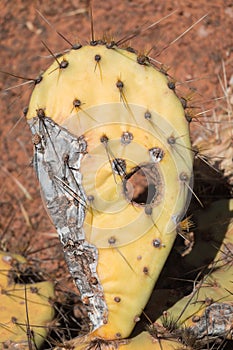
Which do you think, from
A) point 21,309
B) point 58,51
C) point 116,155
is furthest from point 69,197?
point 58,51

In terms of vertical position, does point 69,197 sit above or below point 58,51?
below

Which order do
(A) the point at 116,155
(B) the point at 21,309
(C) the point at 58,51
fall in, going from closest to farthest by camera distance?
(A) the point at 116,155, (B) the point at 21,309, (C) the point at 58,51

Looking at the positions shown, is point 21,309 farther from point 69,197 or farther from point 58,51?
point 58,51

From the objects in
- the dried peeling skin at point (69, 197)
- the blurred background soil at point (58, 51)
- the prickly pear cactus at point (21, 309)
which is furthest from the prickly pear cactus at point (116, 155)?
the blurred background soil at point (58, 51)

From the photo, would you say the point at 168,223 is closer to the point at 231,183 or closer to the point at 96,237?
the point at 96,237

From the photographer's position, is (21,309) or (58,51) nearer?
(21,309)

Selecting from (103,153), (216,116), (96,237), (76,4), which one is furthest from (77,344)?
(76,4)
